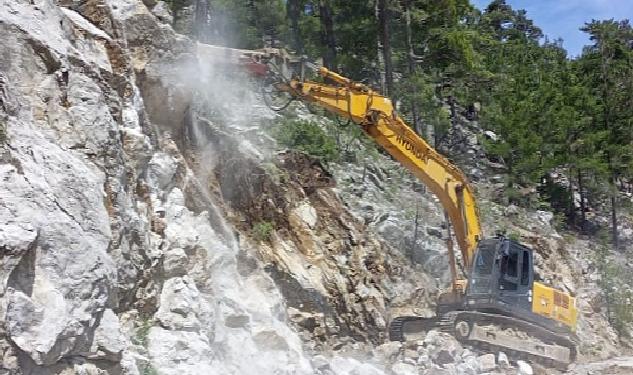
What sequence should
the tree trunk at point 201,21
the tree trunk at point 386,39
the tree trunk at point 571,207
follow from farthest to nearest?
the tree trunk at point 571,207 → the tree trunk at point 386,39 → the tree trunk at point 201,21

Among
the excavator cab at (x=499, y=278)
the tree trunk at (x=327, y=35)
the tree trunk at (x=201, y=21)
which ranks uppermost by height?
the tree trunk at (x=327, y=35)

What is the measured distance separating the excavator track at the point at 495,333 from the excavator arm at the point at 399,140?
93 centimetres

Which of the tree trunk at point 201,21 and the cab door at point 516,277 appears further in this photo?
the tree trunk at point 201,21

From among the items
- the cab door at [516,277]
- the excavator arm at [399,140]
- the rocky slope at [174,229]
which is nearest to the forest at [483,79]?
the rocky slope at [174,229]

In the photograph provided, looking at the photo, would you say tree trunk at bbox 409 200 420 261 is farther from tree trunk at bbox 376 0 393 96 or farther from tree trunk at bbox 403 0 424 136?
tree trunk at bbox 376 0 393 96

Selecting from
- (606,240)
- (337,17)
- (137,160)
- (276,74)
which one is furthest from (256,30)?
(137,160)

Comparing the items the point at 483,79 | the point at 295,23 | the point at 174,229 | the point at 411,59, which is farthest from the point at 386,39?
the point at 174,229

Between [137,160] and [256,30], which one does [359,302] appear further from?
[256,30]

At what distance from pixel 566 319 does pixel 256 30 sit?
19236mm

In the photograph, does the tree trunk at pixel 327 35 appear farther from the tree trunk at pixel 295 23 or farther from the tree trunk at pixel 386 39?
the tree trunk at pixel 386 39

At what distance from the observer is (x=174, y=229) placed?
33.6 feet

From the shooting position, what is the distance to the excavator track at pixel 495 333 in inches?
558

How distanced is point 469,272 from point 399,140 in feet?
9.84

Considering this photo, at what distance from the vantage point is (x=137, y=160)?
961 cm
